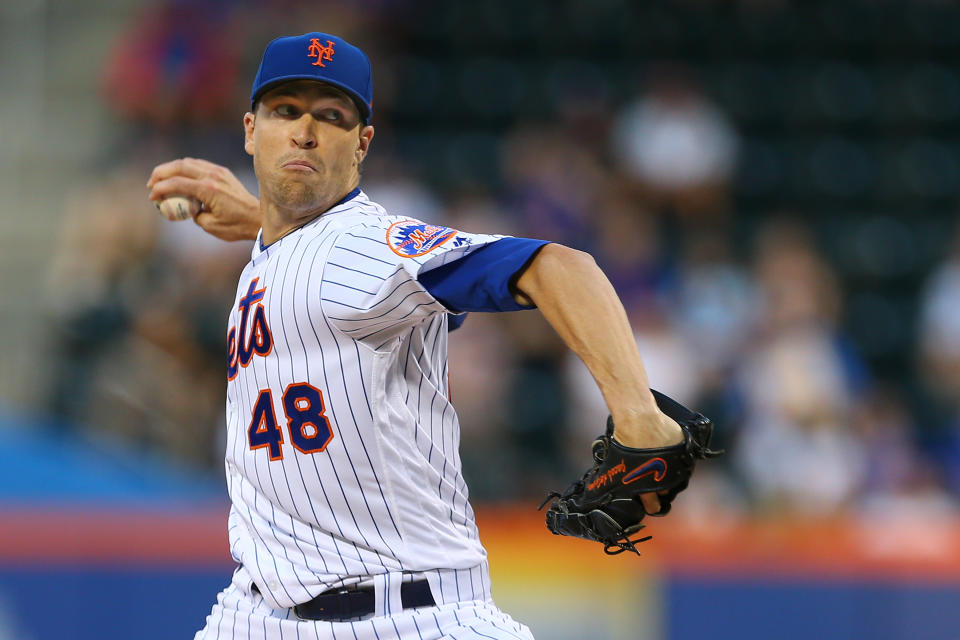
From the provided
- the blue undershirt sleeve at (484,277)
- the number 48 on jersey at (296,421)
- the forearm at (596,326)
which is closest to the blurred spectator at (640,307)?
the number 48 on jersey at (296,421)

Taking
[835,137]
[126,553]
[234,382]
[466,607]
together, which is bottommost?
[466,607]

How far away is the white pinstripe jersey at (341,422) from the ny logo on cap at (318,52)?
1.20 feet

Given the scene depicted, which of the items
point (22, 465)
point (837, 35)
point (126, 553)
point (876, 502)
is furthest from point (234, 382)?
A: point (837, 35)

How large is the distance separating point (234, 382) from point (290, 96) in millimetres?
695

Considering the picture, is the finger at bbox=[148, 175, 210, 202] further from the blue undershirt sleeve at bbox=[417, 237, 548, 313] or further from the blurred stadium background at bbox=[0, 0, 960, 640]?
the blurred stadium background at bbox=[0, 0, 960, 640]

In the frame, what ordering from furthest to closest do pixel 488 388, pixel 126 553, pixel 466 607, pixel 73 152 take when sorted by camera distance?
pixel 73 152
pixel 488 388
pixel 126 553
pixel 466 607

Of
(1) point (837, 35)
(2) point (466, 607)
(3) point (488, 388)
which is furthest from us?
(1) point (837, 35)

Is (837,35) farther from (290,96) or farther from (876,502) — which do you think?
(290,96)

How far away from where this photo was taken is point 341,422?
2.80 meters

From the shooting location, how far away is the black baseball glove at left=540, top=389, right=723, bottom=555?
2359mm

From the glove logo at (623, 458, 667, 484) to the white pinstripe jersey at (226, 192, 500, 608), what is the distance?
578mm

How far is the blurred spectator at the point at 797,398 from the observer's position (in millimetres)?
6824

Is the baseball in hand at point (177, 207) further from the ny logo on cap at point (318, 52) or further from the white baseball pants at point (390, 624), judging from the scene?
the white baseball pants at point (390, 624)

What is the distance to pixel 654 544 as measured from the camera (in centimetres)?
599
